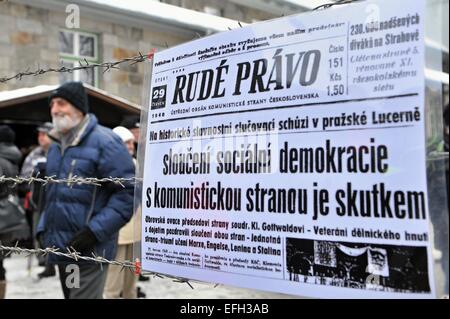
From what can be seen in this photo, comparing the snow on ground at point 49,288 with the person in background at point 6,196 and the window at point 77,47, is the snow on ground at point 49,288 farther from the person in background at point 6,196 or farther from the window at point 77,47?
the window at point 77,47

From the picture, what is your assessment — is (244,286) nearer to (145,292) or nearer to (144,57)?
(144,57)

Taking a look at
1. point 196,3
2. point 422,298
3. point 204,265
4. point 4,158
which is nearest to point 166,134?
point 204,265

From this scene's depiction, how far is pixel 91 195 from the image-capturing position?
2918mm

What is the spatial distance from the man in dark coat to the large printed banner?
1.29 meters

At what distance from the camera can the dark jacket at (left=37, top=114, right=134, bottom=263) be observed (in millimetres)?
2840

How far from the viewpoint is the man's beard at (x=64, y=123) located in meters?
2.99

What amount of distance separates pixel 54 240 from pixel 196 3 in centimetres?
169

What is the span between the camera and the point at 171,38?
356 centimetres

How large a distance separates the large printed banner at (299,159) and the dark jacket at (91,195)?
1.29m

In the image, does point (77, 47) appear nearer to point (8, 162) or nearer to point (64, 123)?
point (8, 162)

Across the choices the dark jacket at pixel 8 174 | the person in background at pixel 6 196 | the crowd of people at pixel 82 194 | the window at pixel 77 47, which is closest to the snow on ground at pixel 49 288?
the person in background at pixel 6 196

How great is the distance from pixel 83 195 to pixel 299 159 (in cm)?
194

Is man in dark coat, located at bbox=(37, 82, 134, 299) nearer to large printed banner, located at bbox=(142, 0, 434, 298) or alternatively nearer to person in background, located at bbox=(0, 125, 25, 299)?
person in background, located at bbox=(0, 125, 25, 299)

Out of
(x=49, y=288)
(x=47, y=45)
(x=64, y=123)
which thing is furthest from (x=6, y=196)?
(x=47, y=45)
